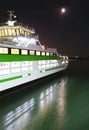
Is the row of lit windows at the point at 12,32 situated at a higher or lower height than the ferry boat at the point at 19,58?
higher

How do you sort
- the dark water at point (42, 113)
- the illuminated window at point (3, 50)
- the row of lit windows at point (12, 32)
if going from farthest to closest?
the row of lit windows at point (12, 32) < the illuminated window at point (3, 50) < the dark water at point (42, 113)

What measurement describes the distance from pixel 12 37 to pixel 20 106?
10.4 metres

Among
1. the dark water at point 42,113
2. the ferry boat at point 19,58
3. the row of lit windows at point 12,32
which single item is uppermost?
the row of lit windows at point 12,32

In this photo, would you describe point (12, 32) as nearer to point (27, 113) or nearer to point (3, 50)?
point (3, 50)

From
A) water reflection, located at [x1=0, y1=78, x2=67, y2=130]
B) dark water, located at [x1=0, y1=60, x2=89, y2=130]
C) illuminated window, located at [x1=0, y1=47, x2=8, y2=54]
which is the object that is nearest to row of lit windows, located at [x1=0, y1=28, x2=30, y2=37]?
illuminated window, located at [x1=0, y1=47, x2=8, y2=54]

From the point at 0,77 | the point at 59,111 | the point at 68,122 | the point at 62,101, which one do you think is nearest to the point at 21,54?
the point at 0,77

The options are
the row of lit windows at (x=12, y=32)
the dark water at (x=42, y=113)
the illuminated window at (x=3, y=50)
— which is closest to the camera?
the dark water at (x=42, y=113)

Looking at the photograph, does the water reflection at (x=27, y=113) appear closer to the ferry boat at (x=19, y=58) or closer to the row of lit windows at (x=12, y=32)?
the ferry boat at (x=19, y=58)

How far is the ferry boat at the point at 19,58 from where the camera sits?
1453cm

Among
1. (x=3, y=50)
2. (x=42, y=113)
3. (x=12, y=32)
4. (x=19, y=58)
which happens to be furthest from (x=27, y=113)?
(x=12, y=32)

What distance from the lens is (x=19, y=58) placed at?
1650 centimetres

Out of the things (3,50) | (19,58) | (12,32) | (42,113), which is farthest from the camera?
(12,32)

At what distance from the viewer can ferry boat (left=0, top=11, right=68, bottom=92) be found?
47.7ft

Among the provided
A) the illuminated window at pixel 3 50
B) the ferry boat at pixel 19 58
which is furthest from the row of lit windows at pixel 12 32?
the illuminated window at pixel 3 50
